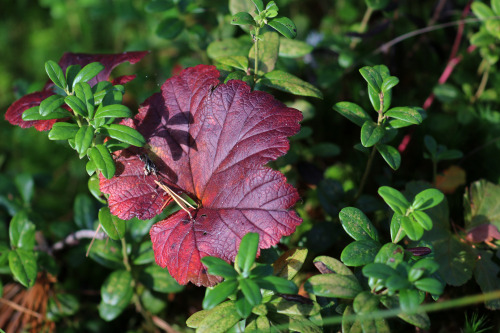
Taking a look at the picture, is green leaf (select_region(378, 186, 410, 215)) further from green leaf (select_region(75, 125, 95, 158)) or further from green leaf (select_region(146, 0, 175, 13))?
green leaf (select_region(146, 0, 175, 13))

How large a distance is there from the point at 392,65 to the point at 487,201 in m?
1.04

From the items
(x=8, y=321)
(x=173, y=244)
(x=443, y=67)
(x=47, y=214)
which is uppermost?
(x=443, y=67)

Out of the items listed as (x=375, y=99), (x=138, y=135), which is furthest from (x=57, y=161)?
(x=375, y=99)

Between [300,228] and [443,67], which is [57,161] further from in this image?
[443,67]

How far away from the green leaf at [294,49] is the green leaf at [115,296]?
1394 mm

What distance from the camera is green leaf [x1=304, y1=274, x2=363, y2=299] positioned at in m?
1.44

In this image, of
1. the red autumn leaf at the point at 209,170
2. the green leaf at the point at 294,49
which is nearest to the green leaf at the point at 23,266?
the red autumn leaf at the point at 209,170

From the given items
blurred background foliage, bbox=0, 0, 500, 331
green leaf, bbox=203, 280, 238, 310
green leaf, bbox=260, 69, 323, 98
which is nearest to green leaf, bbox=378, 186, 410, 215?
blurred background foliage, bbox=0, 0, 500, 331

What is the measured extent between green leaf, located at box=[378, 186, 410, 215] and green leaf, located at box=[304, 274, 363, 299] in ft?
0.97

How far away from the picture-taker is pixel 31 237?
207 centimetres

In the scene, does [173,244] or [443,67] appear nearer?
[173,244]

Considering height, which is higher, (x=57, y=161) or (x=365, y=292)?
(x=365, y=292)

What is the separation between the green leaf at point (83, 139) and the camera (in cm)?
150

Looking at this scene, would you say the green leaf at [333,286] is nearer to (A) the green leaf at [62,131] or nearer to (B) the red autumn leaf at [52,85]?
(A) the green leaf at [62,131]
